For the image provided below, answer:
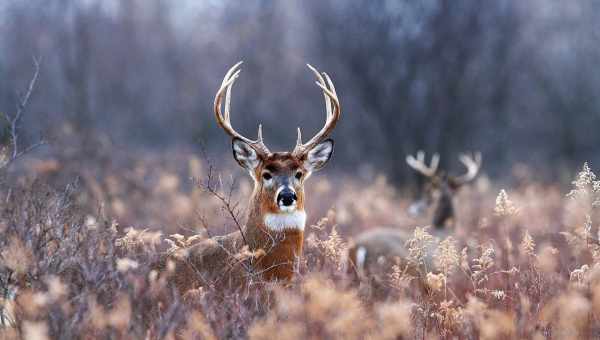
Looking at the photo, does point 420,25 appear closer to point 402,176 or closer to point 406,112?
point 406,112

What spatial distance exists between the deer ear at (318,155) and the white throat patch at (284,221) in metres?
0.73

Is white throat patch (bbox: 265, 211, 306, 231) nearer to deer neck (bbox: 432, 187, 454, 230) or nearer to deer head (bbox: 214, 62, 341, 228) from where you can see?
deer head (bbox: 214, 62, 341, 228)

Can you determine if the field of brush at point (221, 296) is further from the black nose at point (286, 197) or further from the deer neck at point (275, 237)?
the black nose at point (286, 197)

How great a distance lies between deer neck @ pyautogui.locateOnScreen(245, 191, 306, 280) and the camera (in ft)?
18.7

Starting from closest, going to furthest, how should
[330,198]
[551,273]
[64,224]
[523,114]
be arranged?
1. [64,224]
2. [551,273]
3. [330,198]
4. [523,114]

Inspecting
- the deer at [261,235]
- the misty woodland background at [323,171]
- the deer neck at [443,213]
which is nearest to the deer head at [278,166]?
the deer at [261,235]

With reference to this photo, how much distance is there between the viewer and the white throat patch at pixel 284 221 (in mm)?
5934

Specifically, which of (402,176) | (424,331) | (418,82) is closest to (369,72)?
(418,82)

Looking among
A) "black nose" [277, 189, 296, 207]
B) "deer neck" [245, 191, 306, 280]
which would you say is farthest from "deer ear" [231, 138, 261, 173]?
"black nose" [277, 189, 296, 207]

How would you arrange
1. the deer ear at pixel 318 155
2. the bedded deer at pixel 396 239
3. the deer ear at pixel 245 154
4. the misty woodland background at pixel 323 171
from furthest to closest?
the bedded deer at pixel 396 239 < the deer ear at pixel 318 155 < the deer ear at pixel 245 154 < the misty woodland background at pixel 323 171

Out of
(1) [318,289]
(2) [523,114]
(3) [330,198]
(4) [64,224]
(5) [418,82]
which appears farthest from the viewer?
(2) [523,114]

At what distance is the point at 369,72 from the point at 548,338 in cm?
1275

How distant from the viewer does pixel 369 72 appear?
1717cm

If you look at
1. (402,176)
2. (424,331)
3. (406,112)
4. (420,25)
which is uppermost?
(420,25)
